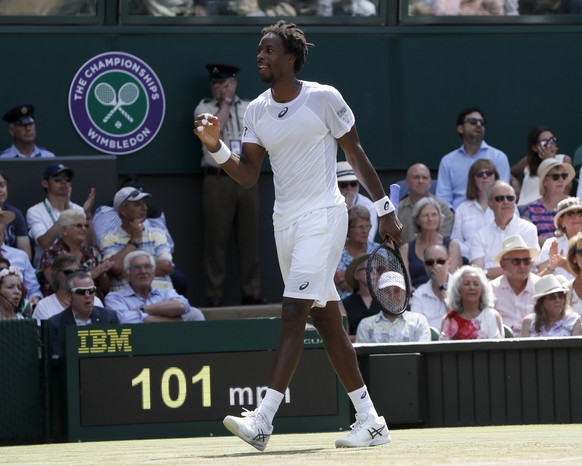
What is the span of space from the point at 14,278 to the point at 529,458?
508 cm

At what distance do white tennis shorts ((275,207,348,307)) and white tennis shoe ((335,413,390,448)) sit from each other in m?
0.59

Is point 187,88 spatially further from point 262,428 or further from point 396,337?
point 262,428

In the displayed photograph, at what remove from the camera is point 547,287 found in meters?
9.70

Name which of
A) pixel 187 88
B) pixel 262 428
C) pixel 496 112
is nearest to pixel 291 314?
pixel 262 428

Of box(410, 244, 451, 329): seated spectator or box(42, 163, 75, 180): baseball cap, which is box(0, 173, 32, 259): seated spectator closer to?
box(42, 163, 75, 180): baseball cap

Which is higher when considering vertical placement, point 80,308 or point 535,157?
point 535,157

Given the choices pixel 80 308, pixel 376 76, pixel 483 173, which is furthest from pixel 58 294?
pixel 376 76

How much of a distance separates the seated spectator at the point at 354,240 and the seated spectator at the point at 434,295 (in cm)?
64

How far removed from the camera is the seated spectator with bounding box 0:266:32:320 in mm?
9641

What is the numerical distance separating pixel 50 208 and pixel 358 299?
105 inches

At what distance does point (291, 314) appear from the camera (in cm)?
639

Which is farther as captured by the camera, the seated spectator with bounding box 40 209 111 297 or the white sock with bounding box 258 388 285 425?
the seated spectator with bounding box 40 209 111 297

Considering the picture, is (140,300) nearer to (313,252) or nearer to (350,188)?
(350,188)

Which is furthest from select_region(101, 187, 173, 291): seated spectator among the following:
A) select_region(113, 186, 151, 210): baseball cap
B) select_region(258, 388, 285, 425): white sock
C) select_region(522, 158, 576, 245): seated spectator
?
select_region(258, 388, 285, 425): white sock
